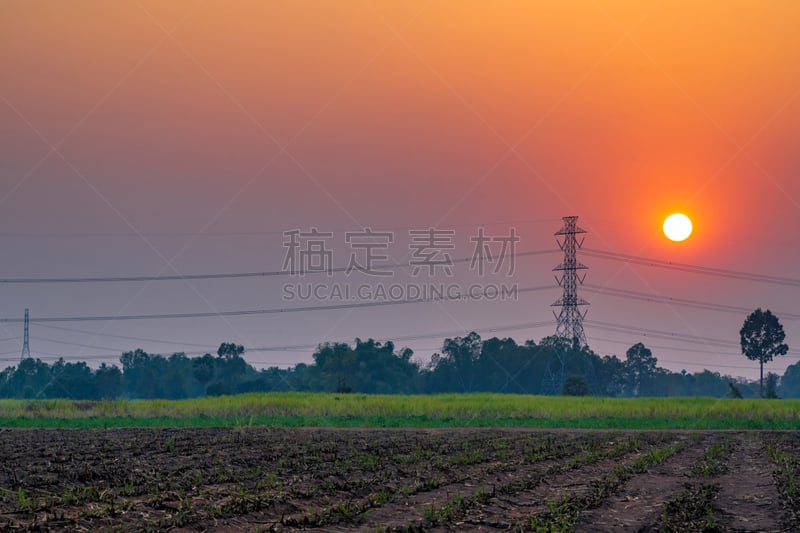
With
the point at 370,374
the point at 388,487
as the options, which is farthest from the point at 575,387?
the point at 388,487

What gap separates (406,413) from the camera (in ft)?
215

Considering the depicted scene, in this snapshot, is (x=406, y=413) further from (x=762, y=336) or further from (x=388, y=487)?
(x=762, y=336)

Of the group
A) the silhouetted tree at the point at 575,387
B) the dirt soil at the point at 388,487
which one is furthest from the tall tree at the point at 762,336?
the dirt soil at the point at 388,487

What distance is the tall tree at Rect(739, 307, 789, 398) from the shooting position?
495 feet

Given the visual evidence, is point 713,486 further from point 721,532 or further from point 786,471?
point 721,532

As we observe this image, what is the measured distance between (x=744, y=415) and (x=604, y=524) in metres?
53.8

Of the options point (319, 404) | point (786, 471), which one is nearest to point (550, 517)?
point (786, 471)

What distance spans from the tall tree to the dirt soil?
125747mm

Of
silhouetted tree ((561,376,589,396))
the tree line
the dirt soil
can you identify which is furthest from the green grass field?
the tree line

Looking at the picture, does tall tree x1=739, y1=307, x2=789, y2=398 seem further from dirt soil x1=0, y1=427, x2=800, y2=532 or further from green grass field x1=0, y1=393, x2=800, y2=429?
dirt soil x1=0, y1=427, x2=800, y2=532

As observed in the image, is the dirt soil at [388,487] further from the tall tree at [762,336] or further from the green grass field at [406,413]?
the tall tree at [762,336]

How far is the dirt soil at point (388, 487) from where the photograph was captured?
53.8 feet

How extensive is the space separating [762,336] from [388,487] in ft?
482

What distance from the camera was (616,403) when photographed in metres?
71.3
